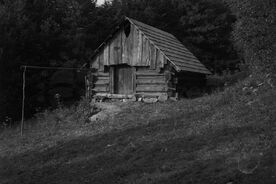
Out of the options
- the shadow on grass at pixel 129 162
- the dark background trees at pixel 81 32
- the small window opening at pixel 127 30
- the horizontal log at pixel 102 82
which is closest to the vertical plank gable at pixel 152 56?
the small window opening at pixel 127 30

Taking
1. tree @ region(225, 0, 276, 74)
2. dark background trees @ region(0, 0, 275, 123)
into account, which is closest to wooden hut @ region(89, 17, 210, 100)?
dark background trees @ region(0, 0, 275, 123)

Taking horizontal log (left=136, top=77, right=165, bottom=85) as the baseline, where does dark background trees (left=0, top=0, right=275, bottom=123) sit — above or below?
above

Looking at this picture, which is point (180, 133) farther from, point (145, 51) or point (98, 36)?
point (98, 36)

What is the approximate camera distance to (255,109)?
11.1 metres

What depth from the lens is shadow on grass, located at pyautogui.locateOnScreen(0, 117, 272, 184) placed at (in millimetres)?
7273

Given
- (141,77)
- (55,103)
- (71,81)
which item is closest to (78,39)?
(71,81)

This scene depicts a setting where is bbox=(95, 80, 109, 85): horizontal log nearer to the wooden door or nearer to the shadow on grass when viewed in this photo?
the wooden door

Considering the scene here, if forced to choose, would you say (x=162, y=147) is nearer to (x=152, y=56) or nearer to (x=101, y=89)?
(x=152, y=56)

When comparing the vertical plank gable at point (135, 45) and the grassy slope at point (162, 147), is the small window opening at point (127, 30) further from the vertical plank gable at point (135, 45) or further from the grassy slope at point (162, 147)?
the grassy slope at point (162, 147)

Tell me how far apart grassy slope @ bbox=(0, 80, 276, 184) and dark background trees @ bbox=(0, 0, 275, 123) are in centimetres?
224

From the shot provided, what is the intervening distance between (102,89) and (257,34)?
12.1 meters

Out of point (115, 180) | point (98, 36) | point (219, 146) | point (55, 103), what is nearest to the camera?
point (115, 180)

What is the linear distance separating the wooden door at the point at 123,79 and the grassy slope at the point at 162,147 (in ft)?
12.7

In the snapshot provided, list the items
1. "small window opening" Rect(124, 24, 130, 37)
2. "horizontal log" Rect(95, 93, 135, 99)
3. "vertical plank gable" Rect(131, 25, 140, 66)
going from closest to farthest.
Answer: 1. "vertical plank gable" Rect(131, 25, 140, 66)
2. "horizontal log" Rect(95, 93, 135, 99)
3. "small window opening" Rect(124, 24, 130, 37)
